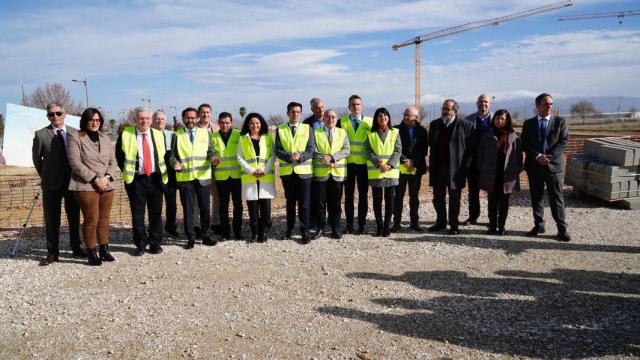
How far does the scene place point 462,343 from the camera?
3789 mm

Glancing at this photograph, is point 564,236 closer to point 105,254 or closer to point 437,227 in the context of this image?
point 437,227

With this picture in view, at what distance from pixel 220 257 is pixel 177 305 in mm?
1503

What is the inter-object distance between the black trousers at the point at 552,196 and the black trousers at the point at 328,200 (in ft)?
9.43

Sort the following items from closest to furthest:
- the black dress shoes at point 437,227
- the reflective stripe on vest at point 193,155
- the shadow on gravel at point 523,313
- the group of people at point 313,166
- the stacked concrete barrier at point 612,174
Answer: the shadow on gravel at point 523,313 → the group of people at point 313,166 → the reflective stripe on vest at point 193,155 → the black dress shoes at point 437,227 → the stacked concrete barrier at point 612,174

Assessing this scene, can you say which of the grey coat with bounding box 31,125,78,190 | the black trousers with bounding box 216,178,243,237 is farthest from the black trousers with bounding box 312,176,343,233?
the grey coat with bounding box 31,125,78,190

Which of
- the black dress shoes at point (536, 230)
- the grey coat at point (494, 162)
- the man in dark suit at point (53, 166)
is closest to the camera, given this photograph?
the man in dark suit at point (53, 166)

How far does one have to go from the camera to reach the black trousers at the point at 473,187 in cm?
710

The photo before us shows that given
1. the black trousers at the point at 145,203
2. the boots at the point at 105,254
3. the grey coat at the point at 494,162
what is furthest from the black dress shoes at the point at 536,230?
the boots at the point at 105,254

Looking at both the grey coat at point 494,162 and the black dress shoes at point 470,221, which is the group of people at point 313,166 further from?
the black dress shoes at point 470,221

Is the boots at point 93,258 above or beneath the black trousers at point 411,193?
beneath

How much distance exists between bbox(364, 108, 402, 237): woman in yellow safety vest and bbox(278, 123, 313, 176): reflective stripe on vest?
35.6 inches

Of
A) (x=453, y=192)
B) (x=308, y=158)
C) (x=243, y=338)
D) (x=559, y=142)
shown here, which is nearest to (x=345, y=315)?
(x=243, y=338)

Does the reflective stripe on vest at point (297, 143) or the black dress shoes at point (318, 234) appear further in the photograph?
the black dress shoes at point (318, 234)

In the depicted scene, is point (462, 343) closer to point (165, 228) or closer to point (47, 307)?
point (47, 307)
